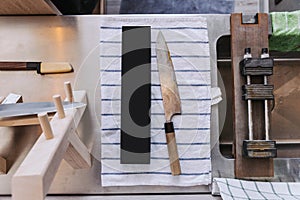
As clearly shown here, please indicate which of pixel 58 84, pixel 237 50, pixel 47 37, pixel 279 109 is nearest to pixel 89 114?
pixel 58 84

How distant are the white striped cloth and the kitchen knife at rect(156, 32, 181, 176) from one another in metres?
0.01

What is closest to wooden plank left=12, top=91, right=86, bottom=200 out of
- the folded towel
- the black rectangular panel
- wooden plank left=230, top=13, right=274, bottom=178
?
the black rectangular panel

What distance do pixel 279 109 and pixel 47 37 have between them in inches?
23.3

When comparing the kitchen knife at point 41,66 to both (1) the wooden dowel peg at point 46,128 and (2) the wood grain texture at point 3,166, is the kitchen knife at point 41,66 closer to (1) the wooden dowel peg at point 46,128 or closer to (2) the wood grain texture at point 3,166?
(2) the wood grain texture at point 3,166

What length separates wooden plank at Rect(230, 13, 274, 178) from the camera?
2.32 feet

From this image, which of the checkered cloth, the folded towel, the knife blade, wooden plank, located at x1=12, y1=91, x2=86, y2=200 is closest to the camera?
wooden plank, located at x1=12, y1=91, x2=86, y2=200

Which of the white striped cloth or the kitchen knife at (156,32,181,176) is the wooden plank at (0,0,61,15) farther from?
the kitchen knife at (156,32,181,176)

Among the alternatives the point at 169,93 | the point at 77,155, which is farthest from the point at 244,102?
the point at 77,155

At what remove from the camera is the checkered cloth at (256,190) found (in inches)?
25.5

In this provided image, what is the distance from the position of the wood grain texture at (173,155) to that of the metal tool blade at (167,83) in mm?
38

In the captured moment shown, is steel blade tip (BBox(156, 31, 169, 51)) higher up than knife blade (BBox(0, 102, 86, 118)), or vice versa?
steel blade tip (BBox(156, 31, 169, 51))

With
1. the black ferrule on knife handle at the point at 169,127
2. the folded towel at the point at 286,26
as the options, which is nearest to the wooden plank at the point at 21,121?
the black ferrule on knife handle at the point at 169,127

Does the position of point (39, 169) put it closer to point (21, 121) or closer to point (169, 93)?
point (21, 121)

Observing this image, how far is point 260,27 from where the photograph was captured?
746mm
